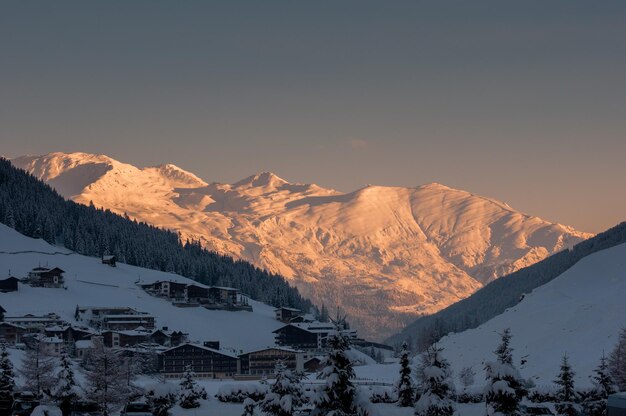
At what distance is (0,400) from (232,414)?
1918cm

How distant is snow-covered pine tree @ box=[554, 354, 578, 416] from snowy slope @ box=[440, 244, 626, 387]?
36388mm

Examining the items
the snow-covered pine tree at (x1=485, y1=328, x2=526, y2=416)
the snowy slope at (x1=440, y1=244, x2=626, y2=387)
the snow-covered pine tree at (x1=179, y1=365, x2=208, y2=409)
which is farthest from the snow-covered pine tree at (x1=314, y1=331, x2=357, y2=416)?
the snowy slope at (x1=440, y1=244, x2=626, y2=387)

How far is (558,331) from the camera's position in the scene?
6619 inches

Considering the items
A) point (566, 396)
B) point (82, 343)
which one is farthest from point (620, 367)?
point (82, 343)

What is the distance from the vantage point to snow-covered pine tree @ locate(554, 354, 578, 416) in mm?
88688

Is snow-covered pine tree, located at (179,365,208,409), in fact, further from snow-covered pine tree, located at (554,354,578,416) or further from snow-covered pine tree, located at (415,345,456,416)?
snow-covered pine tree, located at (554,354,578,416)

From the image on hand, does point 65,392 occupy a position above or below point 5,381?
below

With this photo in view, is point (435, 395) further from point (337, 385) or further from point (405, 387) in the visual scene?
point (405, 387)

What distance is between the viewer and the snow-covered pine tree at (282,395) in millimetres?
67213

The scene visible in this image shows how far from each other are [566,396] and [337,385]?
1492 inches

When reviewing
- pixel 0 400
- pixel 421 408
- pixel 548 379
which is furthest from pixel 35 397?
pixel 548 379

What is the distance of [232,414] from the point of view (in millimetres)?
91000

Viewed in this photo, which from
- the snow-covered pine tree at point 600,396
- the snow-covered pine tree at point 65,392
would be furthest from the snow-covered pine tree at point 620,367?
the snow-covered pine tree at point 65,392

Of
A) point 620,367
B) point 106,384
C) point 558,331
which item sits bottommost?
point 106,384
